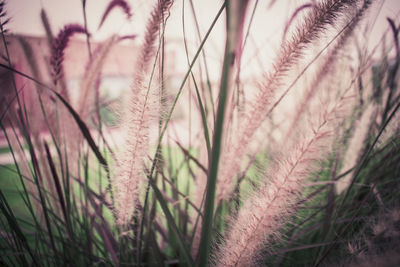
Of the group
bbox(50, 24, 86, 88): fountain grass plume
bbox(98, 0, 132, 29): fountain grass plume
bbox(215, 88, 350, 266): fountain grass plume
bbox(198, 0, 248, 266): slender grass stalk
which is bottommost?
bbox(215, 88, 350, 266): fountain grass plume

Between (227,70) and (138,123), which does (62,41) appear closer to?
(138,123)

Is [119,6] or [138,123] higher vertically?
[119,6]

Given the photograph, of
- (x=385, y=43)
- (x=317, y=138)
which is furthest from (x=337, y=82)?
(x=317, y=138)

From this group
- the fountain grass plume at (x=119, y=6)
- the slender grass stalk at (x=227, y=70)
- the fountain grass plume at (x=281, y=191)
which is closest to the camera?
the slender grass stalk at (x=227, y=70)

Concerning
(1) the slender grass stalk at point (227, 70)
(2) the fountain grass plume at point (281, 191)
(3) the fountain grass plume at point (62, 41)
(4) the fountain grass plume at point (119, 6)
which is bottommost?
(2) the fountain grass plume at point (281, 191)

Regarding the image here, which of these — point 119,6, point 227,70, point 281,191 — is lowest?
point 281,191

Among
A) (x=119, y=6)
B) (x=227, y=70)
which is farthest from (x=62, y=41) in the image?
(x=227, y=70)

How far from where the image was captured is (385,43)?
0.52 metres

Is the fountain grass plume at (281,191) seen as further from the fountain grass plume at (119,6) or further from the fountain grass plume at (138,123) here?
the fountain grass plume at (119,6)

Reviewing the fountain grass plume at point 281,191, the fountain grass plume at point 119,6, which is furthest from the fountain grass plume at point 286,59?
the fountain grass plume at point 119,6

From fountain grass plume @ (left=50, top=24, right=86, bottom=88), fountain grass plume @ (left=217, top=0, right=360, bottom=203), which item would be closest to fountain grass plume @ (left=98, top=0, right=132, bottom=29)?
fountain grass plume @ (left=50, top=24, right=86, bottom=88)

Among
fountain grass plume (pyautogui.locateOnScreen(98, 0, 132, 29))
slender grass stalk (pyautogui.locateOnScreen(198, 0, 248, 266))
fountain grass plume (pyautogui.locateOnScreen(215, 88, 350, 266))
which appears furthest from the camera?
fountain grass plume (pyautogui.locateOnScreen(98, 0, 132, 29))

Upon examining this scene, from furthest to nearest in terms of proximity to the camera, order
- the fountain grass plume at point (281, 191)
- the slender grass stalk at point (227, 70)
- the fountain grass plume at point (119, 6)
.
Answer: the fountain grass plume at point (119, 6) < the fountain grass plume at point (281, 191) < the slender grass stalk at point (227, 70)

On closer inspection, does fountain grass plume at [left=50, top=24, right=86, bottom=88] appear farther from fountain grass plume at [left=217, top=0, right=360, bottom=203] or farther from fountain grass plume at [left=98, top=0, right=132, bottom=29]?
fountain grass plume at [left=217, top=0, right=360, bottom=203]
